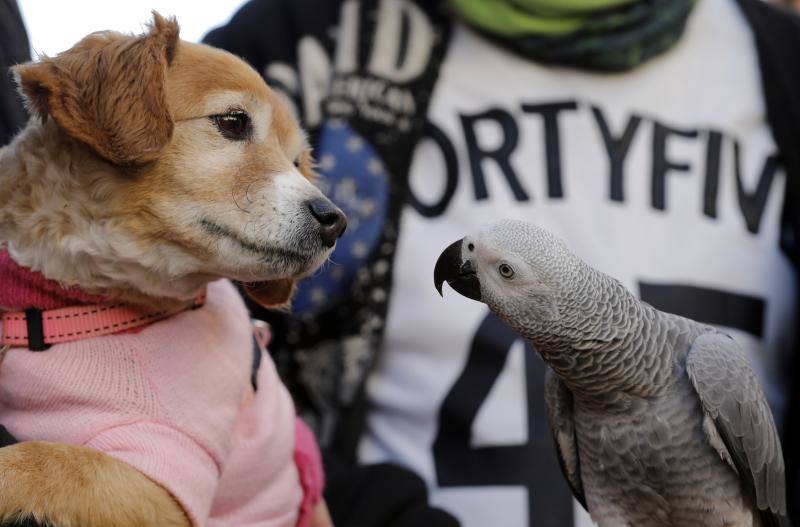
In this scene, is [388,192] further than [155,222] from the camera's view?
Yes

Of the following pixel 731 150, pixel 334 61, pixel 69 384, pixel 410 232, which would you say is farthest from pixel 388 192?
pixel 69 384

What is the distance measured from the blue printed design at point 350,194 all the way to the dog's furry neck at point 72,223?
0.62 meters

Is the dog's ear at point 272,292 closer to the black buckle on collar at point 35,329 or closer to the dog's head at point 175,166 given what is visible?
the dog's head at point 175,166

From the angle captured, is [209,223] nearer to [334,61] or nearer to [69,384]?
[69,384]

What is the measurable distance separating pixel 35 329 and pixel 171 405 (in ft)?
0.50

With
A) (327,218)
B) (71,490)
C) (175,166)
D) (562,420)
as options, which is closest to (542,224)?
(562,420)

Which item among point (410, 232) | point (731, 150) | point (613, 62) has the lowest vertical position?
point (410, 232)

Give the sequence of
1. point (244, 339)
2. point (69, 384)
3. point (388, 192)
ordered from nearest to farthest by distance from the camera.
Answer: point (69, 384), point (244, 339), point (388, 192)

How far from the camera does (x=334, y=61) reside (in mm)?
1496

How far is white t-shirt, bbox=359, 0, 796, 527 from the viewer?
1.37 meters

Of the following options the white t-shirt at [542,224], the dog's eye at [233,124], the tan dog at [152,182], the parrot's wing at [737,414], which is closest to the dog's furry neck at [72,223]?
the tan dog at [152,182]

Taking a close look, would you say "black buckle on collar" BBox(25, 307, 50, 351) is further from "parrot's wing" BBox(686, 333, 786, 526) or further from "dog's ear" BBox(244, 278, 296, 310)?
"parrot's wing" BBox(686, 333, 786, 526)

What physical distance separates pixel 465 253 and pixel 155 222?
12.0 inches

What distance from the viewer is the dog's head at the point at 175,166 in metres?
0.76
